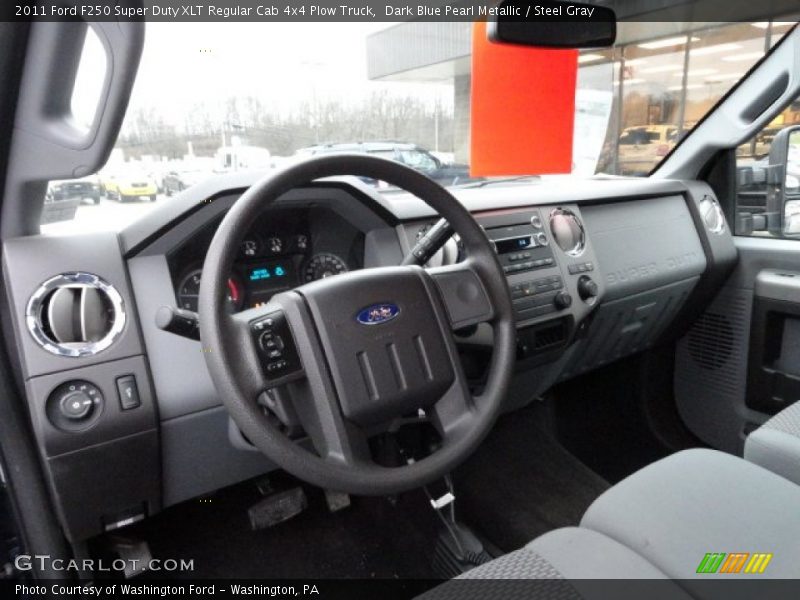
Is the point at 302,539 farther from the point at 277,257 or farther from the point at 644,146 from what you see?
the point at 644,146

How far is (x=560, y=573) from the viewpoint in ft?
3.09

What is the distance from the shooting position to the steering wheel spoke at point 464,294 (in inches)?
47.4

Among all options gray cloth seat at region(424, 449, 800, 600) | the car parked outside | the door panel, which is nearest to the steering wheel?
gray cloth seat at region(424, 449, 800, 600)

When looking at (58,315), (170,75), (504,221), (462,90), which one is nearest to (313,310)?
(58,315)

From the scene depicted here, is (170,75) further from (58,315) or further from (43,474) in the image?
(43,474)

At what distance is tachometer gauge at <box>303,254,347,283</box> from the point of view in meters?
1.60

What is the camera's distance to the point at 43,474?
49.0 inches

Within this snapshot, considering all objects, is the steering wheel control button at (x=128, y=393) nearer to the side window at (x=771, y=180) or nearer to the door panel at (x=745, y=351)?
the door panel at (x=745, y=351)

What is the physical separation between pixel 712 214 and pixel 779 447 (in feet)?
4.79

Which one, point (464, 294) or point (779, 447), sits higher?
point (464, 294)

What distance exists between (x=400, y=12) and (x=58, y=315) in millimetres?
1135

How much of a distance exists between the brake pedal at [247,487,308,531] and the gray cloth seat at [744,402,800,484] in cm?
134

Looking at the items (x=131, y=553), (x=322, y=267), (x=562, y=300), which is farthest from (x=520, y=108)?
(x=131, y=553)

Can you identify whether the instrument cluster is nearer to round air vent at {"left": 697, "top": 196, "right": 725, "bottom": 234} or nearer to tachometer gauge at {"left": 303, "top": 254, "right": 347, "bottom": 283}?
tachometer gauge at {"left": 303, "top": 254, "right": 347, "bottom": 283}
